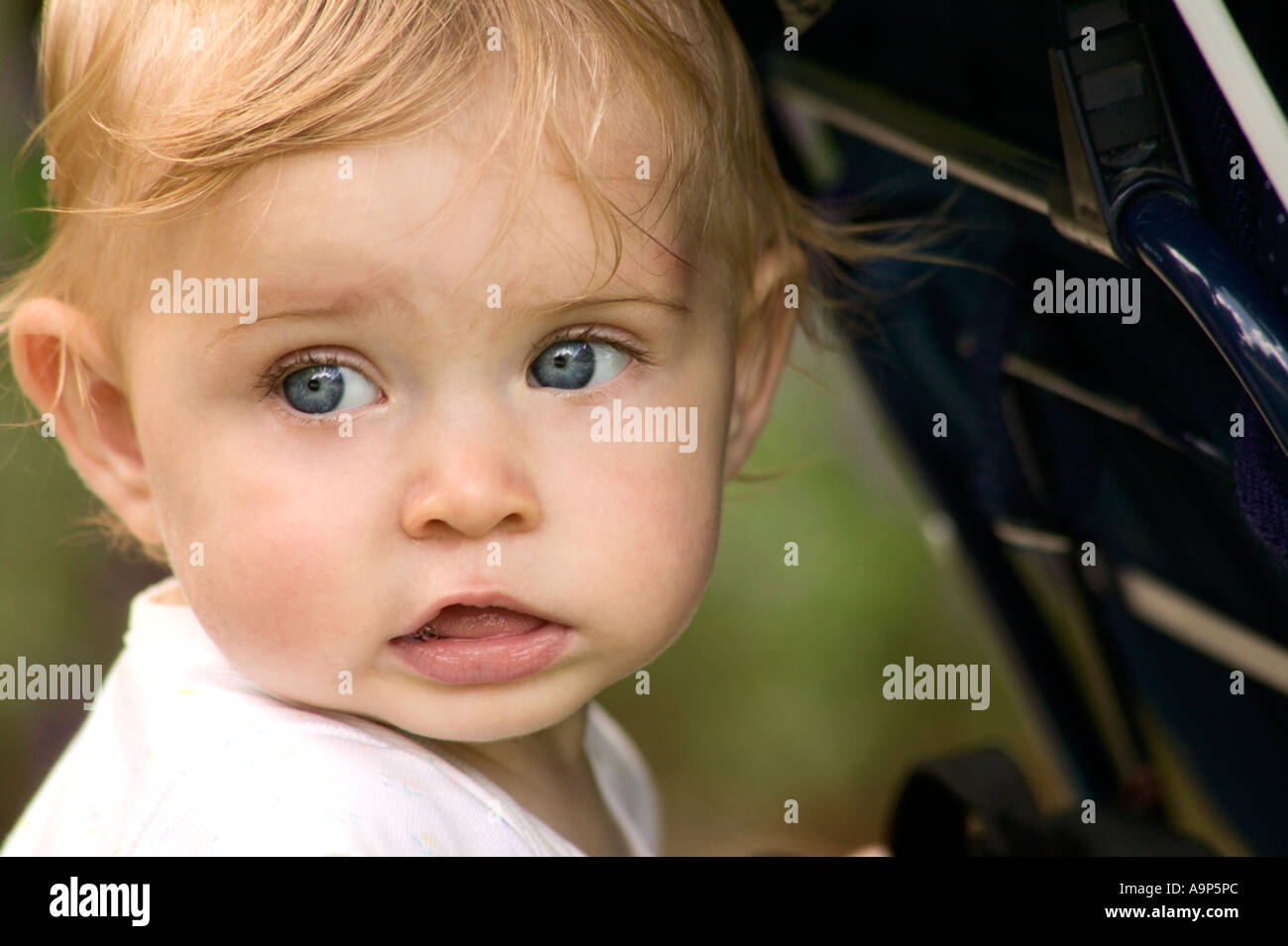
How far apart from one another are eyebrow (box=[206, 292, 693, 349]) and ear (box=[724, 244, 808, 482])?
200mm

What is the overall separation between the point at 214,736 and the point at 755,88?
635mm

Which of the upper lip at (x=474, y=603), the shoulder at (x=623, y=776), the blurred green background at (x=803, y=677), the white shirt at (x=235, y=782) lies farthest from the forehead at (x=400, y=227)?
the blurred green background at (x=803, y=677)

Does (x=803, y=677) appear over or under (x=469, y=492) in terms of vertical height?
under

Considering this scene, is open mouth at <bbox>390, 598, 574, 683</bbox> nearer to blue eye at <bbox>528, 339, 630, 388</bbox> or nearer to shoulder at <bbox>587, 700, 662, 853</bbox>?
blue eye at <bbox>528, 339, 630, 388</bbox>

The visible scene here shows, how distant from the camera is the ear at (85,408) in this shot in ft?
3.03

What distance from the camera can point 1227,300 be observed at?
2.16 ft

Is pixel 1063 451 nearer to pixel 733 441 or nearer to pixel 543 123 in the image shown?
pixel 733 441

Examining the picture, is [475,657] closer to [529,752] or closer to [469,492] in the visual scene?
[469,492]

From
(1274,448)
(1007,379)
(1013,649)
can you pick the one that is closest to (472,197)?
(1274,448)

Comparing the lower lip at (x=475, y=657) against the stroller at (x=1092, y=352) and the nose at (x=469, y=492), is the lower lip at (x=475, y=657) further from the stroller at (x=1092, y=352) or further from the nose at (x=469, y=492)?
the stroller at (x=1092, y=352)

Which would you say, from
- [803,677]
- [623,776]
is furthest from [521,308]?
[803,677]

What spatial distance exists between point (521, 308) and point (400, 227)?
0.29ft

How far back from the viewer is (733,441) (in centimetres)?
107
